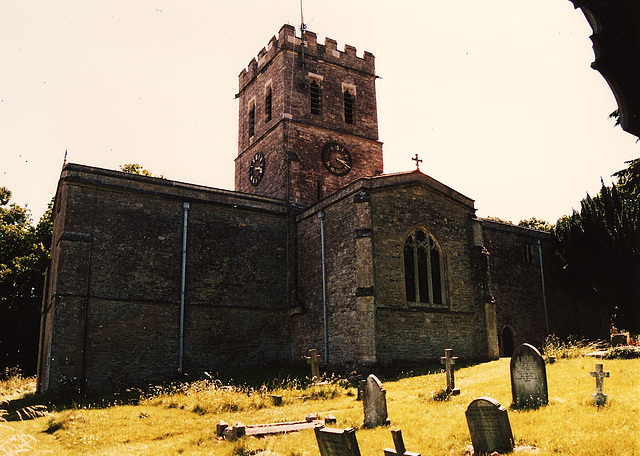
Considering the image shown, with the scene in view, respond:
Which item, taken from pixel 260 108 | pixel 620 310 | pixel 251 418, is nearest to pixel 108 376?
pixel 251 418

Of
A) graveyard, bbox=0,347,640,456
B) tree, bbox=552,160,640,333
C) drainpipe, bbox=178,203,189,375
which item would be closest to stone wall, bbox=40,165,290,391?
drainpipe, bbox=178,203,189,375

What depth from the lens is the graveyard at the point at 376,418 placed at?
734 centimetres

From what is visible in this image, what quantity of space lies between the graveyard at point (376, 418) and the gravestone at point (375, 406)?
0.02 m

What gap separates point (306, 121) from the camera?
2650 centimetres

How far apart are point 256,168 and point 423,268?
11.6 m

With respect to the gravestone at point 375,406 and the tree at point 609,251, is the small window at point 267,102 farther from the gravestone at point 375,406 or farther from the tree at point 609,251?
the gravestone at point 375,406

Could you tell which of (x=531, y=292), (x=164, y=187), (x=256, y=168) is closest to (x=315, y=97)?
(x=256, y=168)

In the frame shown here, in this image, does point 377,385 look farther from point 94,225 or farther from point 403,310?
point 94,225

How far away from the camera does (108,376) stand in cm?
1798

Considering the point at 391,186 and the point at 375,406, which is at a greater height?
the point at 391,186

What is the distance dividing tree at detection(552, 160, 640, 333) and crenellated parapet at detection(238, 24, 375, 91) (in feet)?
44.1

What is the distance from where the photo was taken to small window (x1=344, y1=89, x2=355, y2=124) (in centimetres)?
2839

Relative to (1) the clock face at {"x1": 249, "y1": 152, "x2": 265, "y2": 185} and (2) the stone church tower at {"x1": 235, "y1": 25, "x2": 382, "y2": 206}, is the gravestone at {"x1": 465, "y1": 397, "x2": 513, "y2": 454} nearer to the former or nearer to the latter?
(2) the stone church tower at {"x1": 235, "y1": 25, "x2": 382, "y2": 206}

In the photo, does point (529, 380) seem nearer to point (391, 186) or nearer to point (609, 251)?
point (391, 186)
